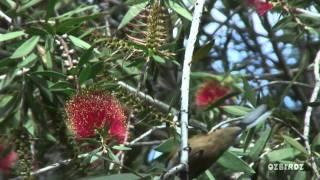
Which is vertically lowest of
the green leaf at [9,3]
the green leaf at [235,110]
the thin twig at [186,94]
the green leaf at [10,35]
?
the green leaf at [235,110]

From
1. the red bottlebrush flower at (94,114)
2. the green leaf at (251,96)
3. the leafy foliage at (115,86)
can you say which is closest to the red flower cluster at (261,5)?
the leafy foliage at (115,86)

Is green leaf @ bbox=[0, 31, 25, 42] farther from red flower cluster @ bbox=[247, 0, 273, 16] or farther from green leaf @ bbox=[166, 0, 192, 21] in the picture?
red flower cluster @ bbox=[247, 0, 273, 16]

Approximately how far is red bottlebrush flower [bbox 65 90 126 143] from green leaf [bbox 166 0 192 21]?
269mm

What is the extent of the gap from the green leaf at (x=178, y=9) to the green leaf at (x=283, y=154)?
0.42m

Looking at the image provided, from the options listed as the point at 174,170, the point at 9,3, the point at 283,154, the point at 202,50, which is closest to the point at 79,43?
the point at 9,3

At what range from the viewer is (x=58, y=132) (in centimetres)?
190

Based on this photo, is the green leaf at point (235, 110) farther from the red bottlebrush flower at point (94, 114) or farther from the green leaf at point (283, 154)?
the red bottlebrush flower at point (94, 114)

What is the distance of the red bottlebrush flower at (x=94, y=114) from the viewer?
1438mm

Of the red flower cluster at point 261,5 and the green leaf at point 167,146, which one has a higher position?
the red flower cluster at point 261,5

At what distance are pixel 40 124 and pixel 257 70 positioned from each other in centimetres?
153

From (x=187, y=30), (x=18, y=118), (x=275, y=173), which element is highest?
(x=187, y=30)

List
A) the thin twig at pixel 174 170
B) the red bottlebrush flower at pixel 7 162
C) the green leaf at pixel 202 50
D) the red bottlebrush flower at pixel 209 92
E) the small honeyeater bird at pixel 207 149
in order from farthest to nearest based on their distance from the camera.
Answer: the red bottlebrush flower at pixel 209 92 < the red bottlebrush flower at pixel 7 162 < the green leaf at pixel 202 50 < the small honeyeater bird at pixel 207 149 < the thin twig at pixel 174 170

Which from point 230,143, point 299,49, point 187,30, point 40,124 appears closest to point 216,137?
point 230,143

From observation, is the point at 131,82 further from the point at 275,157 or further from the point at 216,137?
the point at 216,137
